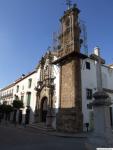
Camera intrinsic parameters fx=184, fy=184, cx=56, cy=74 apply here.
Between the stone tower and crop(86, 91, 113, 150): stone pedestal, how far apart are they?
12.6 metres

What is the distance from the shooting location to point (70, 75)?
2341cm

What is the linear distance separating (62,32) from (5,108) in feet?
53.6

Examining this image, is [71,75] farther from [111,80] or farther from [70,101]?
[111,80]

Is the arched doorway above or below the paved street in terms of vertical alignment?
above

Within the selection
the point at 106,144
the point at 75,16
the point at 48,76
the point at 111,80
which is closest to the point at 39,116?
the point at 48,76

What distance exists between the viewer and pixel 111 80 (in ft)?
93.5

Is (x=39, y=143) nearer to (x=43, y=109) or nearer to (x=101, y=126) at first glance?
(x=101, y=126)

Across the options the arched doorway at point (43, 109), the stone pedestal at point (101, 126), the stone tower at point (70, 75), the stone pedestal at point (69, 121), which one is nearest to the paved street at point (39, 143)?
the stone pedestal at point (101, 126)

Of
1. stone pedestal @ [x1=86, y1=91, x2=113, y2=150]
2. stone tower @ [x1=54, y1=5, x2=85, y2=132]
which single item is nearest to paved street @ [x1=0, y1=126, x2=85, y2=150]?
stone pedestal @ [x1=86, y1=91, x2=113, y2=150]

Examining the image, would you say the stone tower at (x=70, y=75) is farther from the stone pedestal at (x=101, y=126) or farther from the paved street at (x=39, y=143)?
the stone pedestal at (x=101, y=126)

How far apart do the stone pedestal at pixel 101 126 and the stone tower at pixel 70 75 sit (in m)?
12.6

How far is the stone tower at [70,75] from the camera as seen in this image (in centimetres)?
2145

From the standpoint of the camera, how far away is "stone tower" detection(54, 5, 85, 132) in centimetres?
2145

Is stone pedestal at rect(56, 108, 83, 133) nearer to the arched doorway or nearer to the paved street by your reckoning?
the arched doorway
